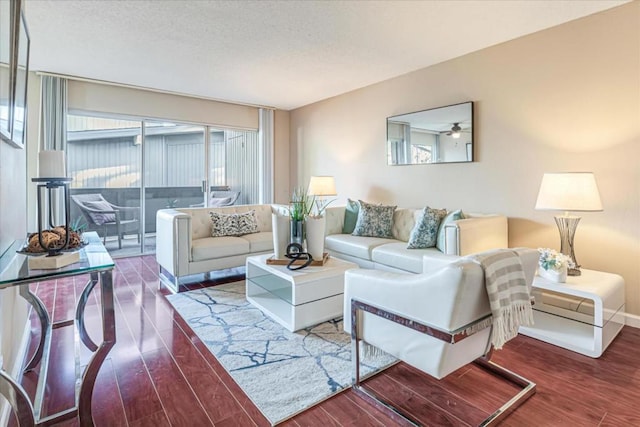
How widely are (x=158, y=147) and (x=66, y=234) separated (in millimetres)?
4299

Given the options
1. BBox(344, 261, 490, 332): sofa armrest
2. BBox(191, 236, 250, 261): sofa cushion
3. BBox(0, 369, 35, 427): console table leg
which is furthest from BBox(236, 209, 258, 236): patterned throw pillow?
BBox(0, 369, 35, 427): console table leg

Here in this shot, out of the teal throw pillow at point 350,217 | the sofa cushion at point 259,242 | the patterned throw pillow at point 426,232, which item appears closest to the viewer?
the patterned throw pillow at point 426,232

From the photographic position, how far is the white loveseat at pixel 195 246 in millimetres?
3568

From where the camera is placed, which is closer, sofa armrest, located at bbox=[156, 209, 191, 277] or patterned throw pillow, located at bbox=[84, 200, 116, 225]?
sofa armrest, located at bbox=[156, 209, 191, 277]

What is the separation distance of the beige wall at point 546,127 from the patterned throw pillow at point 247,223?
1.89 meters

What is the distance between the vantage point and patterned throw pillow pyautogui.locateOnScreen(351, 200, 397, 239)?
420cm

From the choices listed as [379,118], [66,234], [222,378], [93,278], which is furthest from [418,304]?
[379,118]

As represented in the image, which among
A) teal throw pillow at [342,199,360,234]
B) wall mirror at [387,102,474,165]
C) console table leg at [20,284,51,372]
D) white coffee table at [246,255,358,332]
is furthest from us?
teal throw pillow at [342,199,360,234]

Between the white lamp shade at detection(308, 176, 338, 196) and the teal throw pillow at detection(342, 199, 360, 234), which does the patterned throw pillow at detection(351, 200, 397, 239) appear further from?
the white lamp shade at detection(308, 176, 338, 196)

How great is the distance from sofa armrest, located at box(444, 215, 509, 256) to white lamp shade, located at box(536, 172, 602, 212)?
1.91ft

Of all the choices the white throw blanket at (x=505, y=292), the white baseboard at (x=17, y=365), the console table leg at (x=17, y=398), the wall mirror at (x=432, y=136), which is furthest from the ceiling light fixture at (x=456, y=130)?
the white baseboard at (x=17, y=365)

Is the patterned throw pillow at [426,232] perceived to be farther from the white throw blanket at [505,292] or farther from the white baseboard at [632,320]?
the white throw blanket at [505,292]

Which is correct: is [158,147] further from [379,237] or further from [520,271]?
[520,271]

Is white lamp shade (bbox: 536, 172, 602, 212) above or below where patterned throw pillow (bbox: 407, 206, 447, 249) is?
above
